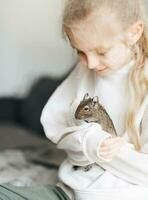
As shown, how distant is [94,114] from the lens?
113 centimetres

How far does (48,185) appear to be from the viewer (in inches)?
50.5

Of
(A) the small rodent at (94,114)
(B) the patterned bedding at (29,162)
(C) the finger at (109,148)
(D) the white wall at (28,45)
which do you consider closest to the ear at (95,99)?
(A) the small rodent at (94,114)

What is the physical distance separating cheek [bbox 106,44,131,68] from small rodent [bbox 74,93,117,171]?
0.09 meters

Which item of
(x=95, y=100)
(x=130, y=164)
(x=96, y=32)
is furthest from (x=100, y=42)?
(x=130, y=164)

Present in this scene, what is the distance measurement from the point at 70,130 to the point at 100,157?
11cm

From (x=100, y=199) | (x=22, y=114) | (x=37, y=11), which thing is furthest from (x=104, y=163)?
(x=37, y=11)

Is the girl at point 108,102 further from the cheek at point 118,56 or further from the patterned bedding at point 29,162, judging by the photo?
the patterned bedding at point 29,162

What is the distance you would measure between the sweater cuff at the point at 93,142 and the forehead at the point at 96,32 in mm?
170

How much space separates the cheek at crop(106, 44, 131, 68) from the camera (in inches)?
43.1

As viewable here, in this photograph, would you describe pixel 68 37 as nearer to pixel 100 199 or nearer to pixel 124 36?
pixel 124 36

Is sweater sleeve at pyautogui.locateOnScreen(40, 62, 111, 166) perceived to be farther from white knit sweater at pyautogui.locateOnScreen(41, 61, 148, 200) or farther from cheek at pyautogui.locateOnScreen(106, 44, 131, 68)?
cheek at pyautogui.locateOnScreen(106, 44, 131, 68)

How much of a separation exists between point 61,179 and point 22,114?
1.08 metres

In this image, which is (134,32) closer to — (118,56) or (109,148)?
(118,56)

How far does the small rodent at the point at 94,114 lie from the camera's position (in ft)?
3.70
